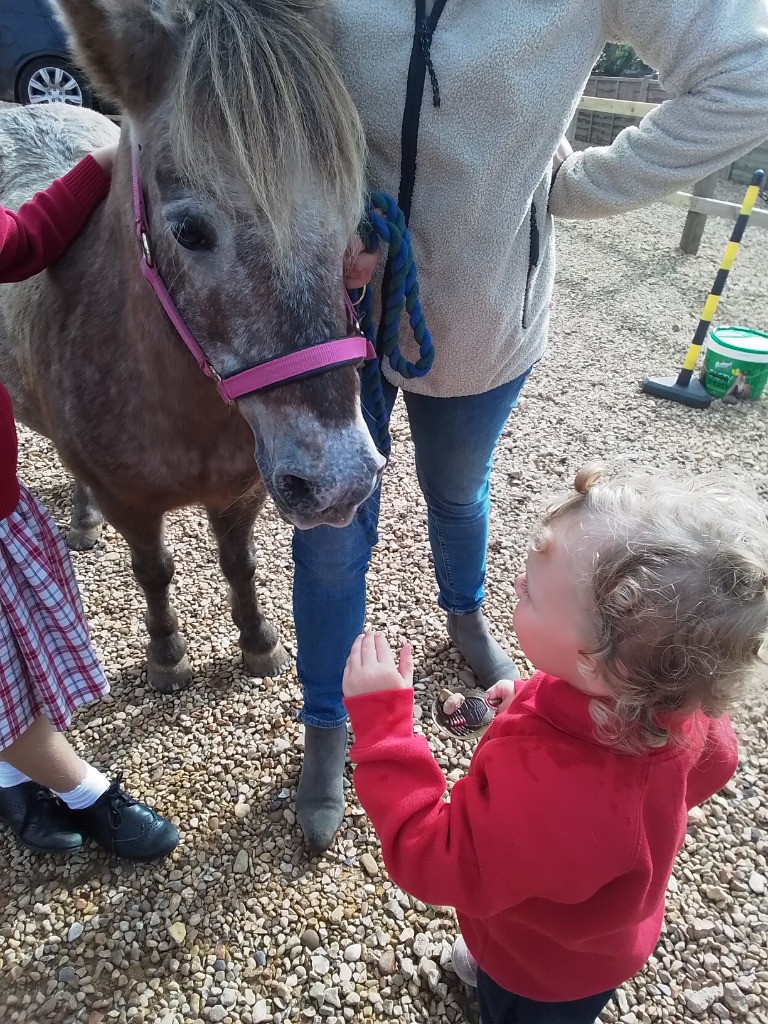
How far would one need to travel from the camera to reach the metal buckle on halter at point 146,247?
1.33 meters

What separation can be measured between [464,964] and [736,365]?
3877mm

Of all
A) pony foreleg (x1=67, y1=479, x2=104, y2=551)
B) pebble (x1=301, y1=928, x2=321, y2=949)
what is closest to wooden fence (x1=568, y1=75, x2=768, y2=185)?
pony foreleg (x1=67, y1=479, x2=104, y2=551)

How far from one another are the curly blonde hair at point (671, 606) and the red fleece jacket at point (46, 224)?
1209 mm

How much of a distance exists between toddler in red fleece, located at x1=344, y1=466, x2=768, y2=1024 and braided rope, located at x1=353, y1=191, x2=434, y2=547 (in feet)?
1.65

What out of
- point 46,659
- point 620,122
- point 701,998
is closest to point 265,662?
point 46,659

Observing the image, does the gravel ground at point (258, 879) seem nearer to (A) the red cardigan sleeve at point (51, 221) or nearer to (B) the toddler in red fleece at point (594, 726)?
(B) the toddler in red fleece at point (594, 726)

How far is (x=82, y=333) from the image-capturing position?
1725mm

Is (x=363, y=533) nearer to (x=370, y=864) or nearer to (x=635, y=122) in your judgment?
(x=370, y=864)

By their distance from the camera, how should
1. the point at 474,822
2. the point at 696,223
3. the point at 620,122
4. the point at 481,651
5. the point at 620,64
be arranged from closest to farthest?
the point at 474,822
the point at 481,651
the point at 696,223
the point at 620,122
the point at 620,64

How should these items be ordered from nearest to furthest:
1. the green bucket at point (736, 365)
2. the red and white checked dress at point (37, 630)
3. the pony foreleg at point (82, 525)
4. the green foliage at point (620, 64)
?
the red and white checked dress at point (37, 630) → the pony foreleg at point (82, 525) → the green bucket at point (736, 365) → the green foliage at point (620, 64)

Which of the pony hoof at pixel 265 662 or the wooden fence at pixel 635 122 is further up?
the wooden fence at pixel 635 122

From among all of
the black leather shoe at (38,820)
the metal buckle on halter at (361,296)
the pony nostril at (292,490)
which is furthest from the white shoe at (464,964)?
the metal buckle on halter at (361,296)

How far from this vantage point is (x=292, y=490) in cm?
125

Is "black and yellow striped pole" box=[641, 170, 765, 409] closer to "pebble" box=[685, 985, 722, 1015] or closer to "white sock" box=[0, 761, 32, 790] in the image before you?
"pebble" box=[685, 985, 722, 1015]
